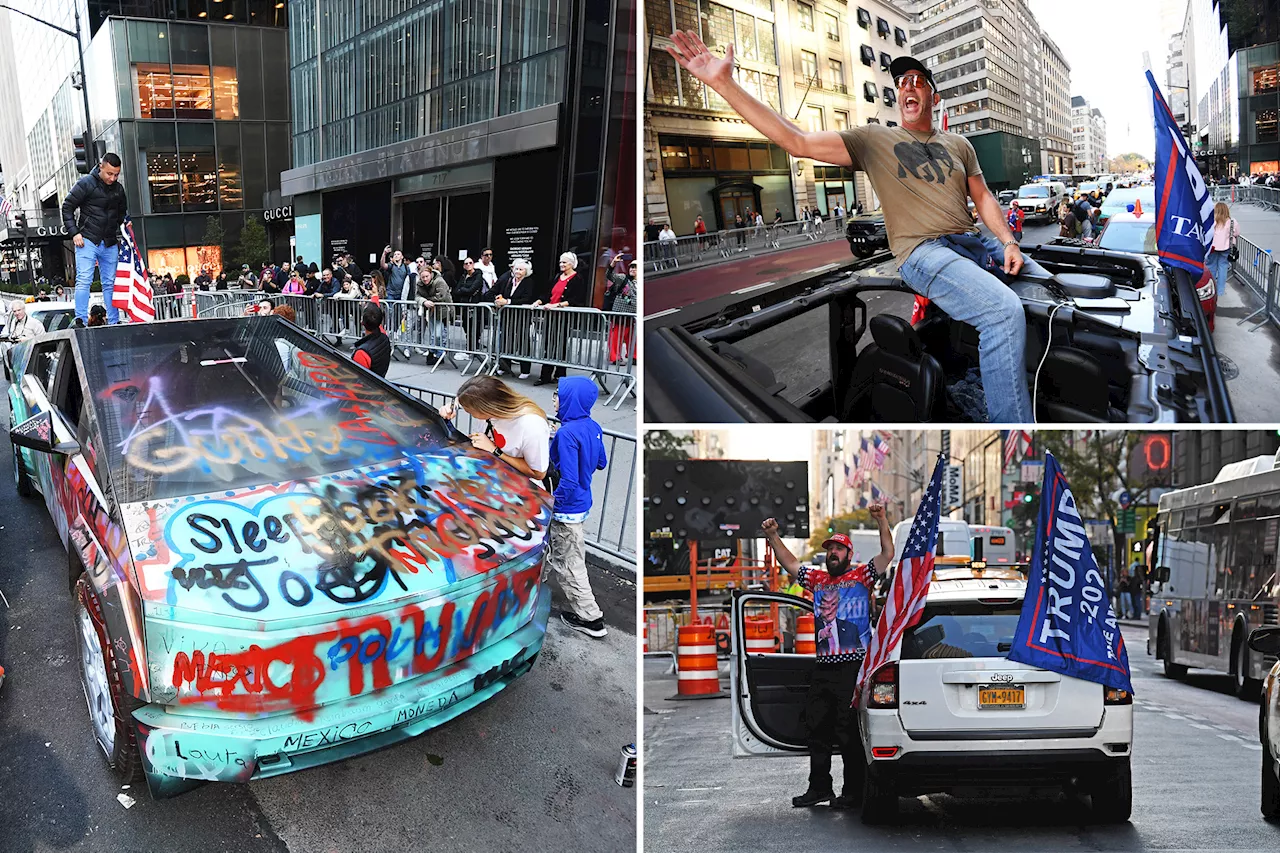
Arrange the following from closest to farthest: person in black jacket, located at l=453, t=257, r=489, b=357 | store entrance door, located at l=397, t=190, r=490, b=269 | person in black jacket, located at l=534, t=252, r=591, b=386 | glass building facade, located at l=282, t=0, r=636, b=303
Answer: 1. person in black jacket, located at l=534, t=252, r=591, b=386
2. person in black jacket, located at l=453, t=257, r=489, b=357
3. glass building facade, located at l=282, t=0, r=636, b=303
4. store entrance door, located at l=397, t=190, r=490, b=269

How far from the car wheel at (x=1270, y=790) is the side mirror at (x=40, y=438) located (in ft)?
15.3

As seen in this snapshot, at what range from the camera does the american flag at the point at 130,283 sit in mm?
8695

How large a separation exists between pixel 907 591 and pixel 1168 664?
2.94 metres

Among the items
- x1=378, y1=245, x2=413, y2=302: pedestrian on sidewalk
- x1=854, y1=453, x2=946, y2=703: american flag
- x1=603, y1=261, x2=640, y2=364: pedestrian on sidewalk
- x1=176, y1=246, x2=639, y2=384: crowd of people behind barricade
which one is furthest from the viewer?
x1=378, y1=245, x2=413, y2=302: pedestrian on sidewalk

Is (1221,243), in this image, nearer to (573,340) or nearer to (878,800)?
(878,800)

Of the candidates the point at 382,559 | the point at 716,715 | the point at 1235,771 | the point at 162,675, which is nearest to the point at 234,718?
the point at 162,675

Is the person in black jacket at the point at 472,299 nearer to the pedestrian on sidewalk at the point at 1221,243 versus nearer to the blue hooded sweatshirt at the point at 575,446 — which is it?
the blue hooded sweatshirt at the point at 575,446

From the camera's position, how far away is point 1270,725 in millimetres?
3385

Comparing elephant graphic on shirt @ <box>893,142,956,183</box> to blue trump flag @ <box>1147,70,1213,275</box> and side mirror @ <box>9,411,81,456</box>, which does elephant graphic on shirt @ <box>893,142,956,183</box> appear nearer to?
blue trump flag @ <box>1147,70,1213,275</box>

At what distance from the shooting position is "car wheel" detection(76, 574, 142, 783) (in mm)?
2996

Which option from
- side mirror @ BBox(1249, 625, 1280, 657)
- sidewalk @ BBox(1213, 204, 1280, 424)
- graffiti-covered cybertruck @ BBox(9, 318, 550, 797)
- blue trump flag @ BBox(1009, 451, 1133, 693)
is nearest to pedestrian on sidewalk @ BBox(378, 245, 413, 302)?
graffiti-covered cybertruck @ BBox(9, 318, 550, 797)

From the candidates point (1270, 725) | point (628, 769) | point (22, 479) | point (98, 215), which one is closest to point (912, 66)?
point (628, 769)

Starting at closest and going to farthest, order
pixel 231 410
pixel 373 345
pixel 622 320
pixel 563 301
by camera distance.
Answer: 1. pixel 231 410
2. pixel 373 345
3. pixel 622 320
4. pixel 563 301

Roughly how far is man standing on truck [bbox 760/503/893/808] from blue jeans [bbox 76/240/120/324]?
808 centimetres
